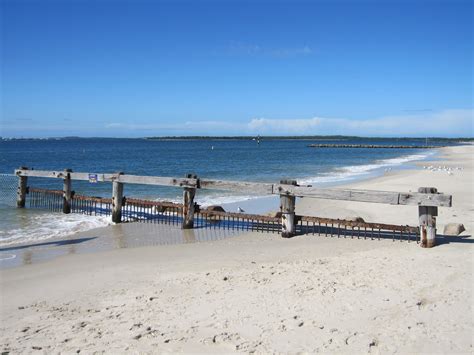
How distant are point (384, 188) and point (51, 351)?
17684 millimetres

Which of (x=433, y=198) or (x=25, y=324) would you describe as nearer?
(x=25, y=324)

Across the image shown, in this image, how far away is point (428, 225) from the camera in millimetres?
8711

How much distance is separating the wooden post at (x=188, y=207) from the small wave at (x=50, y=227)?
106 inches

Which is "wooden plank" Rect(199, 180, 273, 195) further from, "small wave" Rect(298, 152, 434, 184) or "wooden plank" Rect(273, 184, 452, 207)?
"small wave" Rect(298, 152, 434, 184)

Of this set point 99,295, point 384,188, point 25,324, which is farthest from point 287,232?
point 384,188

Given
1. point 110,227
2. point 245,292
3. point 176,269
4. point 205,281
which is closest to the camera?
point 245,292

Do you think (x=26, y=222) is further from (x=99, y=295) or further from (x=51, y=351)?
(x=51, y=351)

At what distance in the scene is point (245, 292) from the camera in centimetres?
631

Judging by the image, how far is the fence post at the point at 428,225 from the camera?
867 cm

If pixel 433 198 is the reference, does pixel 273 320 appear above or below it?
below

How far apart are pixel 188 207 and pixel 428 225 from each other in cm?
624

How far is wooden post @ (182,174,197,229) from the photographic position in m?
12.1

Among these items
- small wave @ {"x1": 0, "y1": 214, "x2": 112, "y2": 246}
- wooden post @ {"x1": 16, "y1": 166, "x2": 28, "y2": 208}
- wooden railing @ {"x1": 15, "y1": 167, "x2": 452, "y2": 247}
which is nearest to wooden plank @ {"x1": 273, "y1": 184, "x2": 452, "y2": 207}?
wooden railing @ {"x1": 15, "y1": 167, "x2": 452, "y2": 247}

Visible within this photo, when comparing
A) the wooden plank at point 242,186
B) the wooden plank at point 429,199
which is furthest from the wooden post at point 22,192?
the wooden plank at point 429,199
